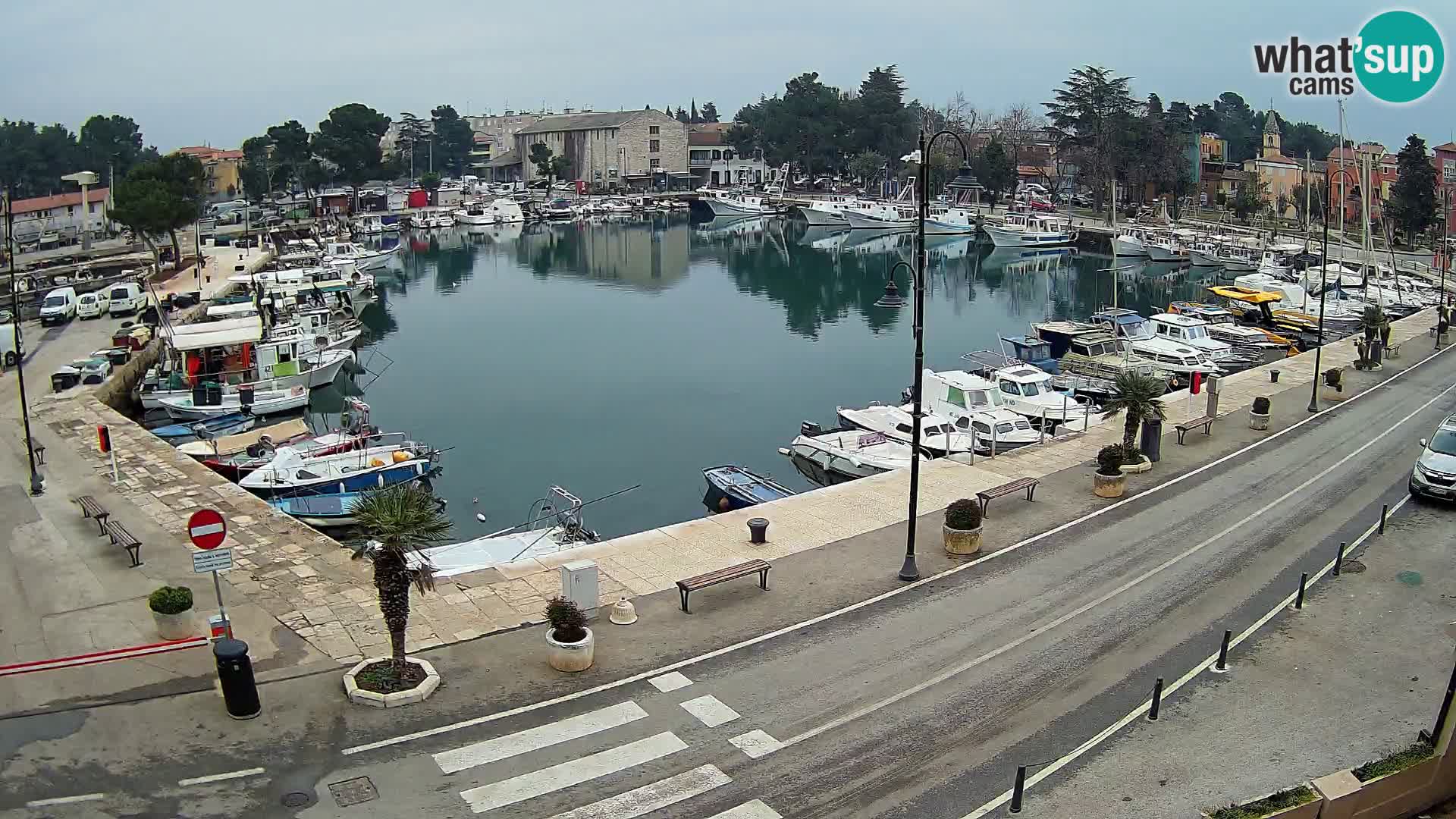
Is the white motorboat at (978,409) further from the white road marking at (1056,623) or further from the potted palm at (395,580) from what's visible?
the potted palm at (395,580)

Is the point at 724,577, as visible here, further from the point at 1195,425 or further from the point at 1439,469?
the point at 1195,425

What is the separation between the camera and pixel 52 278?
72.4 m

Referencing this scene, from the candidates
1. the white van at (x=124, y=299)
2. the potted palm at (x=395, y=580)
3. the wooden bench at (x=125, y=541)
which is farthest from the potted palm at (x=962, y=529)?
the white van at (x=124, y=299)

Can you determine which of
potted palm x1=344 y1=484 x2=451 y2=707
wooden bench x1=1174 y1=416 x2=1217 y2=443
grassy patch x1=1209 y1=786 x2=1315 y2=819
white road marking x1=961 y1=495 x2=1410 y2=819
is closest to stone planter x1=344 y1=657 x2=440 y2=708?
potted palm x1=344 y1=484 x2=451 y2=707

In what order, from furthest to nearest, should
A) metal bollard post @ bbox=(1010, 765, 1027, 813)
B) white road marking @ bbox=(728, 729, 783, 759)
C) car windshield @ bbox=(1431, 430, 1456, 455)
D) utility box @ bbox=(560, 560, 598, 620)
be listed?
car windshield @ bbox=(1431, 430, 1456, 455) < utility box @ bbox=(560, 560, 598, 620) < white road marking @ bbox=(728, 729, 783, 759) < metal bollard post @ bbox=(1010, 765, 1027, 813)

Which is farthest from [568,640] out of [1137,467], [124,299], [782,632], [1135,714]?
[124,299]

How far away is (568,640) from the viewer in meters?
16.0

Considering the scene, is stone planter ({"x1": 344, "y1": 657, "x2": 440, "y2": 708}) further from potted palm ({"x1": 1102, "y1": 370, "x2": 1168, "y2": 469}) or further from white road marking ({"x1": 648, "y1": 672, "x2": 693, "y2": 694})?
potted palm ({"x1": 1102, "y1": 370, "x2": 1168, "y2": 469})

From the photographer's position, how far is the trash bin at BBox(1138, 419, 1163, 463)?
90.1 feet

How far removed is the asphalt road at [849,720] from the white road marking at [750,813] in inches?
1.3

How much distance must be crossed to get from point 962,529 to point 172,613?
43.6ft

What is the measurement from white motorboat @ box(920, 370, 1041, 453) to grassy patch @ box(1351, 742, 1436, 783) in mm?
18920

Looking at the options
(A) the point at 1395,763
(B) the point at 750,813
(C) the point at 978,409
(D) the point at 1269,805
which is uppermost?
(C) the point at 978,409

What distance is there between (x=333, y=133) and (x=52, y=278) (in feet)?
219
